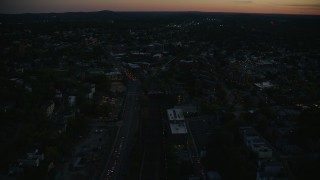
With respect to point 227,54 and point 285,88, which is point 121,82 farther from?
point 227,54

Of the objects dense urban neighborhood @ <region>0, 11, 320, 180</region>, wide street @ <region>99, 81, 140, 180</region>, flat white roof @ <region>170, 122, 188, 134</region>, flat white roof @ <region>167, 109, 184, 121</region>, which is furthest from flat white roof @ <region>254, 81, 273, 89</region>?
flat white roof @ <region>170, 122, 188, 134</region>

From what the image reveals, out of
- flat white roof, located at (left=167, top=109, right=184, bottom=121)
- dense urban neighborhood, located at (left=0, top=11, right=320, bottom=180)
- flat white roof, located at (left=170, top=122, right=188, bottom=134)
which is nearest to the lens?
dense urban neighborhood, located at (left=0, top=11, right=320, bottom=180)

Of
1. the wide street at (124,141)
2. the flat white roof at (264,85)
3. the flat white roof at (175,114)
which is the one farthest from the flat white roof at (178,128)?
the flat white roof at (264,85)

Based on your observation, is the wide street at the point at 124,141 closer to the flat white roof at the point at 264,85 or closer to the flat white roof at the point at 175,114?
the flat white roof at the point at 175,114

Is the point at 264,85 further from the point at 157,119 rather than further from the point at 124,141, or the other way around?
the point at 124,141

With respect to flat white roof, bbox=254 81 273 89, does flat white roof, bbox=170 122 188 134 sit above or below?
above

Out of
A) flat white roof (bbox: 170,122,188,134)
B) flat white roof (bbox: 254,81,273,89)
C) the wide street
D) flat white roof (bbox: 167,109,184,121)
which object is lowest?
flat white roof (bbox: 254,81,273,89)

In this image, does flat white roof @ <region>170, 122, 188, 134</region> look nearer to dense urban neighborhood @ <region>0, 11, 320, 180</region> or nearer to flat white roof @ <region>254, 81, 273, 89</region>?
dense urban neighborhood @ <region>0, 11, 320, 180</region>
